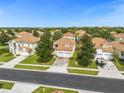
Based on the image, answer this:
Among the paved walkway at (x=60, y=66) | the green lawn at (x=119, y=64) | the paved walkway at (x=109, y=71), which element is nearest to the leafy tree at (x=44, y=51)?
the paved walkway at (x=60, y=66)

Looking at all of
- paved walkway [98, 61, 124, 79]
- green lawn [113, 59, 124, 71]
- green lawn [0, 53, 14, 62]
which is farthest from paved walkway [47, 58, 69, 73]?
green lawn [0, 53, 14, 62]

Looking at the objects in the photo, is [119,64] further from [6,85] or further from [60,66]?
[6,85]

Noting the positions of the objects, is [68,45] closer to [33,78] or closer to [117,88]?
[33,78]

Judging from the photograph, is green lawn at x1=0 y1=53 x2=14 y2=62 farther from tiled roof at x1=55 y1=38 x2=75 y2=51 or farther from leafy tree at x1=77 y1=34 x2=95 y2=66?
leafy tree at x1=77 y1=34 x2=95 y2=66

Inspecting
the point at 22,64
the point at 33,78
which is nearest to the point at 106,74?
the point at 33,78

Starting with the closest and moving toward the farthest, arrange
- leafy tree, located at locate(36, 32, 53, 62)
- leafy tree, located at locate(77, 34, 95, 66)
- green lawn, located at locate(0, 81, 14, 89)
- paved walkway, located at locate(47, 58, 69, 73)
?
green lawn, located at locate(0, 81, 14, 89), paved walkway, located at locate(47, 58, 69, 73), leafy tree, located at locate(77, 34, 95, 66), leafy tree, located at locate(36, 32, 53, 62)

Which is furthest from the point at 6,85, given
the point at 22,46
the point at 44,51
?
the point at 22,46

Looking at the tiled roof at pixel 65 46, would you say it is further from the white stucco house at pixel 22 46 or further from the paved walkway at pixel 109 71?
the paved walkway at pixel 109 71
